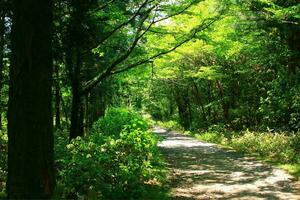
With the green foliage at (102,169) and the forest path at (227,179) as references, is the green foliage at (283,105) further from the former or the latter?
the green foliage at (102,169)

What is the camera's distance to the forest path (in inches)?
417

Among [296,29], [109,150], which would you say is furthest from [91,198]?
[296,29]

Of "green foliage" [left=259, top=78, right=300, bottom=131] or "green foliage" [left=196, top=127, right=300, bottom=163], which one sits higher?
"green foliage" [left=259, top=78, right=300, bottom=131]

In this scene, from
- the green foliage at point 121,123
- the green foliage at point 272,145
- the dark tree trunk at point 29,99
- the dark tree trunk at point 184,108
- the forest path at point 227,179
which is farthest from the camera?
the dark tree trunk at point 184,108

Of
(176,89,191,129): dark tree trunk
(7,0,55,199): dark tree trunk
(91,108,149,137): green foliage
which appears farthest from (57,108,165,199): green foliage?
(176,89,191,129): dark tree trunk

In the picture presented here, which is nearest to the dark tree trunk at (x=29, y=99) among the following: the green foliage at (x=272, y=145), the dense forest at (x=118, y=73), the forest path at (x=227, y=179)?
the dense forest at (x=118, y=73)

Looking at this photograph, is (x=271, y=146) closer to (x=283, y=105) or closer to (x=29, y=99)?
(x=283, y=105)

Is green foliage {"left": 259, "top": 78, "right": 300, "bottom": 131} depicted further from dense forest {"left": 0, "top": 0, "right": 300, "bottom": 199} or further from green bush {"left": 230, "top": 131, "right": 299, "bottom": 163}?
green bush {"left": 230, "top": 131, "right": 299, "bottom": 163}

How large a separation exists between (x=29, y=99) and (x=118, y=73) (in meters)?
12.8

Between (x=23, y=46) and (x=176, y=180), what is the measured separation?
8.94 metres

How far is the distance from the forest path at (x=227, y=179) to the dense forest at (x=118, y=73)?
2.59ft

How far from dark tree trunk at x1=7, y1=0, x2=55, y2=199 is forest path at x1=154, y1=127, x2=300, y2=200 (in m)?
6.03

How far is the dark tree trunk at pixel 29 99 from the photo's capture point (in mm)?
4770

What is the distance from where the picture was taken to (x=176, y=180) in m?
12.9
